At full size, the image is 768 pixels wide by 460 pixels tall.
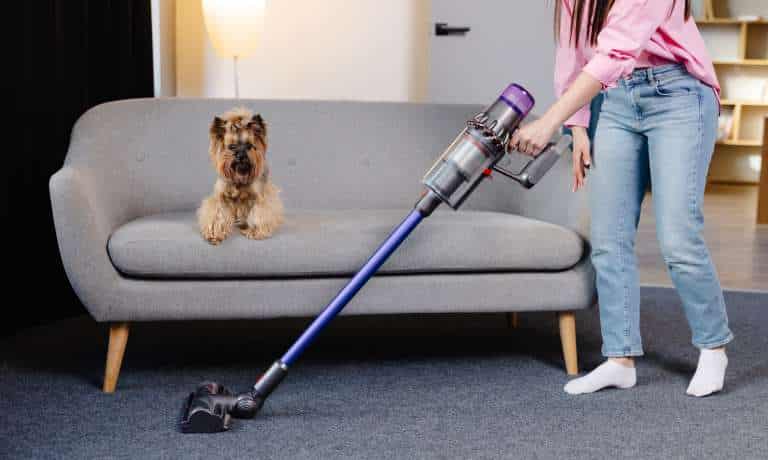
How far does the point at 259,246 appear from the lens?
2402 millimetres

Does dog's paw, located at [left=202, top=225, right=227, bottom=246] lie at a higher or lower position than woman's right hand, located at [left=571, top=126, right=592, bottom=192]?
lower

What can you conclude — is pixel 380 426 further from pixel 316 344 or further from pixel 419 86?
pixel 419 86

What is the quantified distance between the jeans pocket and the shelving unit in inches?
289

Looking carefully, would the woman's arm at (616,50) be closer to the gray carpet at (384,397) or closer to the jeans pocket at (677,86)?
the jeans pocket at (677,86)

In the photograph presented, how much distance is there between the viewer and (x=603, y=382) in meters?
2.41

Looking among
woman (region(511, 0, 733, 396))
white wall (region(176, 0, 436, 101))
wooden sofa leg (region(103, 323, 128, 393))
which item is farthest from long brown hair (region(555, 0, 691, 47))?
white wall (region(176, 0, 436, 101))

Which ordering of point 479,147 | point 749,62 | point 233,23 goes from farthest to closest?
point 749,62 < point 233,23 < point 479,147

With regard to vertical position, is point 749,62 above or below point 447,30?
below

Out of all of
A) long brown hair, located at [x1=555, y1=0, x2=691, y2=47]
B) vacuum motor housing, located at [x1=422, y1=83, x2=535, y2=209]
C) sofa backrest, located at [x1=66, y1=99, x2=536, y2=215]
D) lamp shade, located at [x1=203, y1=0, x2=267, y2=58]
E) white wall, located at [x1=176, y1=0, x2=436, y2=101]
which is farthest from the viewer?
white wall, located at [x1=176, y1=0, x2=436, y2=101]

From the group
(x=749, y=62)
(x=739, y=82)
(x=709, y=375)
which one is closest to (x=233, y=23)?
(x=709, y=375)

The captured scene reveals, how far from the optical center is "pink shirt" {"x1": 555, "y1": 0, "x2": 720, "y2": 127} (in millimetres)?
2061

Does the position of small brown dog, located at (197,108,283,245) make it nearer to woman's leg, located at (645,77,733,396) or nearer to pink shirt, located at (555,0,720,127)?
pink shirt, located at (555,0,720,127)

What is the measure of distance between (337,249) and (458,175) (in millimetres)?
600

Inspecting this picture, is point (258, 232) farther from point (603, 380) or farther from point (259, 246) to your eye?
point (603, 380)
